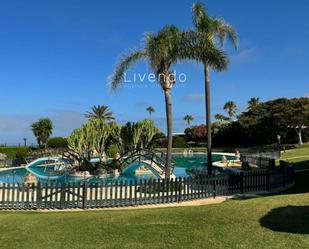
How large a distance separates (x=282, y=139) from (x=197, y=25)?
51.6 metres

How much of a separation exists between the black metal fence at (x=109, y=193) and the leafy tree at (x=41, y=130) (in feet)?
185

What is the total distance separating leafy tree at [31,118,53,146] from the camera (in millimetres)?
68250

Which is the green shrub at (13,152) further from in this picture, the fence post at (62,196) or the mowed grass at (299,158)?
the fence post at (62,196)

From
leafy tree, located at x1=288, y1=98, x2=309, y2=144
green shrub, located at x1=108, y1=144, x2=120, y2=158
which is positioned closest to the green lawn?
green shrub, located at x1=108, y1=144, x2=120, y2=158

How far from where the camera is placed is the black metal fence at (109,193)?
12.8 meters

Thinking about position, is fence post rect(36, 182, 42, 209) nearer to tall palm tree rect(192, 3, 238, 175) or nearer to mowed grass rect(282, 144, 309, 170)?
tall palm tree rect(192, 3, 238, 175)

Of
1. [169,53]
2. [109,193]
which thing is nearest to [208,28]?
[169,53]

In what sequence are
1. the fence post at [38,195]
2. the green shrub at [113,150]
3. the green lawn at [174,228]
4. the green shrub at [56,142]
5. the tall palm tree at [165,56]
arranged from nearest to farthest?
the green lawn at [174,228]
the fence post at [38,195]
the tall palm tree at [165,56]
the green shrub at [113,150]
the green shrub at [56,142]

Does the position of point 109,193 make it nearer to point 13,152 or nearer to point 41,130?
point 13,152

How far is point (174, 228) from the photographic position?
8.40m

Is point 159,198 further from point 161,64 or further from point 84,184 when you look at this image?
point 161,64

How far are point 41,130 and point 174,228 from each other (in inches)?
2516

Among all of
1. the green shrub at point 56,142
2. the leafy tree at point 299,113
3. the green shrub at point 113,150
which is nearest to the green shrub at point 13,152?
the green shrub at point 113,150

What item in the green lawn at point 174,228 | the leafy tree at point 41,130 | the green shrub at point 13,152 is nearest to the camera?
the green lawn at point 174,228
